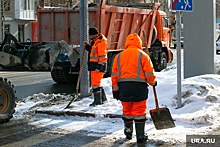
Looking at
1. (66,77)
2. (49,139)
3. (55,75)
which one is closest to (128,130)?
(49,139)

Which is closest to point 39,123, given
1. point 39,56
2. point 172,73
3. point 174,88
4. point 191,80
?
point 39,56

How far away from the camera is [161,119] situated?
17.0 feet

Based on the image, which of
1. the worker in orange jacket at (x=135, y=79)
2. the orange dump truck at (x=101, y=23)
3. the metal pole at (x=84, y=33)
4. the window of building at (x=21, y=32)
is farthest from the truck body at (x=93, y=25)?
the window of building at (x=21, y=32)

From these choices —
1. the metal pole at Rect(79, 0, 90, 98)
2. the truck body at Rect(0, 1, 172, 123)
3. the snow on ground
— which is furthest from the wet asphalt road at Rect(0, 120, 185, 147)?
the metal pole at Rect(79, 0, 90, 98)

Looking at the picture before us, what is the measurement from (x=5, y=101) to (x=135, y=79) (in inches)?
113

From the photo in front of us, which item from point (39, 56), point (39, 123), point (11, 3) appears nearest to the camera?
point (39, 123)

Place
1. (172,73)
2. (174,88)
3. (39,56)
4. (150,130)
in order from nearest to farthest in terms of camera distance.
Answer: (150,130) → (39,56) → (174,88) → (172,73)

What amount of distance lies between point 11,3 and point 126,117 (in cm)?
3309

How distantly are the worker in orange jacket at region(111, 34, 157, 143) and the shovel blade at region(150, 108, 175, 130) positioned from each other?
0.36 m

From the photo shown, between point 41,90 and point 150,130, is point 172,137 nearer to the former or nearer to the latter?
point 150,130

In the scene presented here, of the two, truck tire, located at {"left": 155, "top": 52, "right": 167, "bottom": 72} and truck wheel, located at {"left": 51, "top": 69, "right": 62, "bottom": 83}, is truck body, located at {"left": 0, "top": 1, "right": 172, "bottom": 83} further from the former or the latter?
Answer: truck tire, located at {"left": 155, "top": 52, "right": 167, "bottom": 72}

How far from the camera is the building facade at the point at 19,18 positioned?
3550 centimetres

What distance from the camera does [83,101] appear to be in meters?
7.89

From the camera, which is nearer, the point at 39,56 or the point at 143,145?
the point at 143,145
